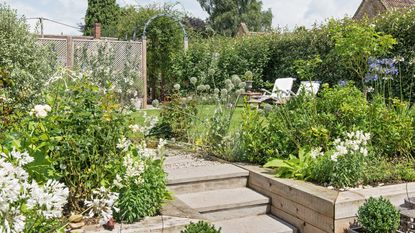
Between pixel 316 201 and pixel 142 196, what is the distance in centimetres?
118

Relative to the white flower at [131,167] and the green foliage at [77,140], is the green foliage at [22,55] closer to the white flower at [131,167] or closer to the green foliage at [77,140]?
the green foliage at [77,140]

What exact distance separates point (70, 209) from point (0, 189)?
1.37m

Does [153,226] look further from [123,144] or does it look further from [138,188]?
[123,144]

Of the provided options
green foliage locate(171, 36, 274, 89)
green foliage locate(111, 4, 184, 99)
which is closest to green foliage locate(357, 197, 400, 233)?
green foliage locate(171, 36, 274, 89)

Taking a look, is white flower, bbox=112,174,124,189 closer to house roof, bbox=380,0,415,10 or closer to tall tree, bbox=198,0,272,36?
house roof, bbox=380,0,415,10

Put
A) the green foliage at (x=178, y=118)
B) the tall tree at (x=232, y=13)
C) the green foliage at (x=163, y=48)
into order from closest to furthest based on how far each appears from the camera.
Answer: the green foliage at (x=178, y=118)
the green foliage at (x=163, y=48)
the tall tree at (x=232, y=13)

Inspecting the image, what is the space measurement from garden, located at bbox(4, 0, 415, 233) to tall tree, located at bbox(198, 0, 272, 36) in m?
25.9

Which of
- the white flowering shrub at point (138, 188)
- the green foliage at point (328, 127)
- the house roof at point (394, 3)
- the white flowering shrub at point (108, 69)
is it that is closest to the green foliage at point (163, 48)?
the white flowering shrub at point (108, 69)

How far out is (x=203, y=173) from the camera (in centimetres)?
383

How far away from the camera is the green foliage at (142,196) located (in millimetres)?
2707

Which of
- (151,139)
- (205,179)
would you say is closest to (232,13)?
(151,139)

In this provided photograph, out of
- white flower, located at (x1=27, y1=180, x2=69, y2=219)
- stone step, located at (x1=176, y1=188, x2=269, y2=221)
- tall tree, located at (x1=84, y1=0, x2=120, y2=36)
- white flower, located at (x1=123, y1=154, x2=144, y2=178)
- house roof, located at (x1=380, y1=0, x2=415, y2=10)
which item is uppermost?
tall tree, located at (x1=84, y1=0, x2=120, y2=36)

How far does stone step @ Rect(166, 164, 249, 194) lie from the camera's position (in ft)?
12.0

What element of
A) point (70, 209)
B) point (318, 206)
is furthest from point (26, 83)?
point (318, 206)
